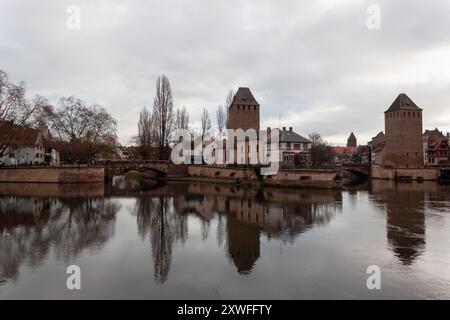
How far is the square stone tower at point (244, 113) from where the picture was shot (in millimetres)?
49812

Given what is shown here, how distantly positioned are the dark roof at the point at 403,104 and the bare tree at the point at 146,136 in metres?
46.2

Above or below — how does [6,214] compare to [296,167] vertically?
below

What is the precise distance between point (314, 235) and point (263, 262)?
476 cm

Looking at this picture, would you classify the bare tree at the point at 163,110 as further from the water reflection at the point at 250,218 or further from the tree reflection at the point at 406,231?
the tree reflection at the point at 406,231

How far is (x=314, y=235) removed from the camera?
14.6 metres

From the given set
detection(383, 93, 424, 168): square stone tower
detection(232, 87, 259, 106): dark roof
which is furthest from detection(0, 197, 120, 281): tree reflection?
detection(383, 93, 424, 168): square stone tower

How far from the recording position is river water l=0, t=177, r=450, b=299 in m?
8.27

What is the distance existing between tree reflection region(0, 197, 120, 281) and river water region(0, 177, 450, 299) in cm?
4

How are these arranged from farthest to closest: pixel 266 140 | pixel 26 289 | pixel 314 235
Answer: pixel 266 140 → pixel 314 235 → pixel 26 289

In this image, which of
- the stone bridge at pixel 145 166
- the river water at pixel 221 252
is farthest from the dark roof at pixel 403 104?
the river water at pixel 221 252

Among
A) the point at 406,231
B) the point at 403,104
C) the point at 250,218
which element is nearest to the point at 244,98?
the point at 403,104

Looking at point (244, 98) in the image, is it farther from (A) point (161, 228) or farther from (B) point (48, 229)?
(B) point (48, 229)
